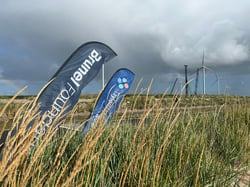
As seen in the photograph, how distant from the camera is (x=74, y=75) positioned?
5164 mm

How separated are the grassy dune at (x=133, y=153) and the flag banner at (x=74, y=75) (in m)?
1.01

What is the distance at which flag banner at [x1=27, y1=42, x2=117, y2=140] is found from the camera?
15.6 ft

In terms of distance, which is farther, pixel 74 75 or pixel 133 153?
pixel 74 75

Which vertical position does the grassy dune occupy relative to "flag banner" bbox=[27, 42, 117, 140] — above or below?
below

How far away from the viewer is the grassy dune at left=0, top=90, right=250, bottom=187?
1.73 metres

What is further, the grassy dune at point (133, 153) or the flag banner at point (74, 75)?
the flag banner at point (74, 75)

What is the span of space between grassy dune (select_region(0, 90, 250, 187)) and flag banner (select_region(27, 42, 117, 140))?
101 centimetres

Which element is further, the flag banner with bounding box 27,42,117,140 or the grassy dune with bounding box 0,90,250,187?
the flag banner with bounding box 27,42,117,140

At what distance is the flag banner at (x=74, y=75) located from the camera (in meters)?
4.75

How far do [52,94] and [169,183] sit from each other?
284cm

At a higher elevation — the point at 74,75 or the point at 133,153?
the point at 74,75

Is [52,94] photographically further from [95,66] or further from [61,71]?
[95,66]

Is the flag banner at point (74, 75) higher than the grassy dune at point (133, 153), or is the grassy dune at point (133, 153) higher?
the flag banner at point (74, 75)

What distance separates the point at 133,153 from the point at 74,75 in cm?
282
